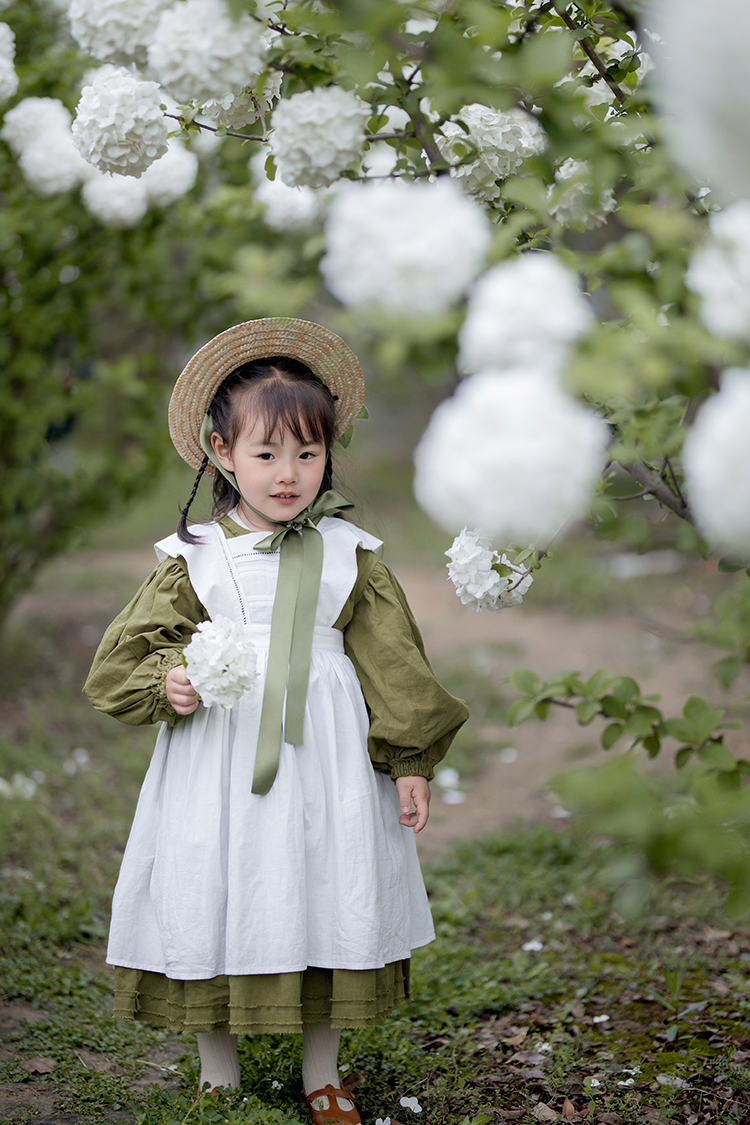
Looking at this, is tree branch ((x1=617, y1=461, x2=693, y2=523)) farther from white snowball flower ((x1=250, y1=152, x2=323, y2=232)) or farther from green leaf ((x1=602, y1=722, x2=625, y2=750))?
white snowball flower ((x1=250, y1=152, x2=323, y2=232))

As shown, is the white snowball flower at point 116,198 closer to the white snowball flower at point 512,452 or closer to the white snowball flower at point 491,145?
the white snowball flower at point 491,145

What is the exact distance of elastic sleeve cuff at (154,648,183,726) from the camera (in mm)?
1971

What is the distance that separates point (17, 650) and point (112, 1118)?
4.12 m

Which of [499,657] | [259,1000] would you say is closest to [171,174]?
[259,1000]

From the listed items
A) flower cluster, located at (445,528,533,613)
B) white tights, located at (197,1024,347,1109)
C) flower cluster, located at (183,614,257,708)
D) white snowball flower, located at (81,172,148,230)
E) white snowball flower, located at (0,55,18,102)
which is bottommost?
white tights, located at (197,1024,347,1109)

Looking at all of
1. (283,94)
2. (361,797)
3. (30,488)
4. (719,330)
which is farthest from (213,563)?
(30,488)

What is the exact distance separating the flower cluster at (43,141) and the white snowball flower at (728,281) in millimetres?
2757

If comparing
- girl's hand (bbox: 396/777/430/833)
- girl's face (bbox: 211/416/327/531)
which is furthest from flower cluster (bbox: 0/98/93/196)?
girl's hand (bbox: 396/777/430/833)

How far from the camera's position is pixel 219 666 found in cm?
182

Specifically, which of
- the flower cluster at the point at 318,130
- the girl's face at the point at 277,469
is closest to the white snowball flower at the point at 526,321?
the flower cluster at the point at 318,130

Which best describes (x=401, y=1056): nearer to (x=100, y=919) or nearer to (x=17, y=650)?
(x=100, y=919)

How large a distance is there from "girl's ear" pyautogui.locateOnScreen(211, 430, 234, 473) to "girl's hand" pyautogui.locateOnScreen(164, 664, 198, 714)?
45 cm

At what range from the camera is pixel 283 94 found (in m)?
1.53

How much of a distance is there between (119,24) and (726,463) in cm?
106
